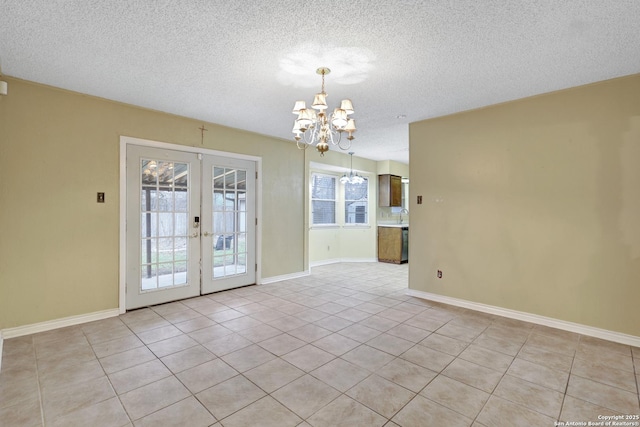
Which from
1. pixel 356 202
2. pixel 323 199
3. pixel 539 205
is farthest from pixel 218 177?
pixel 539 205

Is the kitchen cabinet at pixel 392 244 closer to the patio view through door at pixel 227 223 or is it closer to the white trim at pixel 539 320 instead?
the white trim at pixel 539 320

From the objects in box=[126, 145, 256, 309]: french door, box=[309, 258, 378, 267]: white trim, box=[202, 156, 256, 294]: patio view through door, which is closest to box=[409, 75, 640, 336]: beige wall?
box=[202, 156, 256, 294]: patio view through door

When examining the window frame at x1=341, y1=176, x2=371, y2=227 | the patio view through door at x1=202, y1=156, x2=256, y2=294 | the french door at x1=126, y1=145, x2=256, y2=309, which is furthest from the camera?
the window frame at x1=341, y1=176, x2=371, y2=227

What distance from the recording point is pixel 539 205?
11.3ft

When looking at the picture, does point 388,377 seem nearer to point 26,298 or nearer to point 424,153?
point 424,153

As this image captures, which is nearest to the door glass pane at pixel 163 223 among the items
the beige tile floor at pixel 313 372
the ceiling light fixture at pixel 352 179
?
the beige tile floor at pixel 313 372

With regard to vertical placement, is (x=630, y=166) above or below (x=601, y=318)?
above

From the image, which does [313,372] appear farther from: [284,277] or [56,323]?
[284,277]

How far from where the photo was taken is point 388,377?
7.68 feet

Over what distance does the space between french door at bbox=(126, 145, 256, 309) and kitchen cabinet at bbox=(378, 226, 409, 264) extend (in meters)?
3.58

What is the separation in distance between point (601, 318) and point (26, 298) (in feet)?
19.1

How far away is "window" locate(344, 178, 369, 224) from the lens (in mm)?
7754

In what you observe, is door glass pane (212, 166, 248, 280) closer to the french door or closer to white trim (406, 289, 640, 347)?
the french door

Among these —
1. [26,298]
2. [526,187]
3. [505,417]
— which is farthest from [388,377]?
[26,298]
